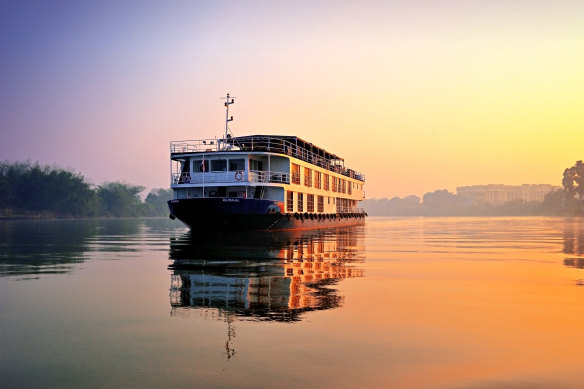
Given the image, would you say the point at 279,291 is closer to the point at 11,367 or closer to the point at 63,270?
the point at 11,367

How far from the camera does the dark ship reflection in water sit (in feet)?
32.3

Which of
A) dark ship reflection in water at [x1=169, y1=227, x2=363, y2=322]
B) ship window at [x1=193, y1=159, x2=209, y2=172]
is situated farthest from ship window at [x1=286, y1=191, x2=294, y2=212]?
dark ship reflection in water at [x1=169, y1=227, x2=363, y2=322]

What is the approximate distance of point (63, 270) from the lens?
1638cm

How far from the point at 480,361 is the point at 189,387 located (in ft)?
11.9

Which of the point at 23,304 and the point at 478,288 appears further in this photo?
the point at 478,288

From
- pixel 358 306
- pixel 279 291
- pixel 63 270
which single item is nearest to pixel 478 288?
pixel 358 306

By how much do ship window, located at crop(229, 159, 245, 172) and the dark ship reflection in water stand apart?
60.9ft

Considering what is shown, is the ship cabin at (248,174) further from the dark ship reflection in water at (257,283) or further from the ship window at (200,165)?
the dark ship reflection in water at (257,283)

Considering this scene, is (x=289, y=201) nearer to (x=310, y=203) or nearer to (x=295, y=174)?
(x=295, y=174)

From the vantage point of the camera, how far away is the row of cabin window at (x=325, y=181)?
45.8m

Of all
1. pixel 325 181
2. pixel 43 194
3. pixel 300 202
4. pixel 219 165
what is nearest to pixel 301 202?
pixel 300 202

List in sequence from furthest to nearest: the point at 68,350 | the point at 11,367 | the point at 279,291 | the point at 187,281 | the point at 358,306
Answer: the point at 187,281
the point at 279,291
the point at 358,306
the point at 68,350
the point at 11,367

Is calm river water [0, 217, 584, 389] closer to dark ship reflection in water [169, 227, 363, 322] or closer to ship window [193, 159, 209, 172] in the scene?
dark ship reflection in water [169, 227, 363, 322]

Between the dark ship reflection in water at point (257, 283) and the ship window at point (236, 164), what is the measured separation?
1856 centimetres
